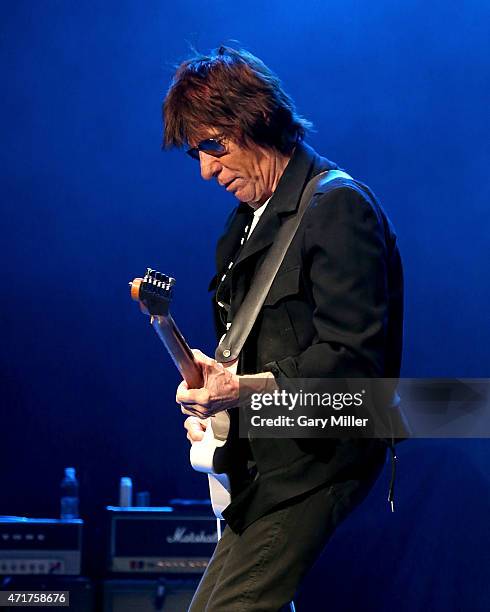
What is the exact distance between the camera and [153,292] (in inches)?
78.4

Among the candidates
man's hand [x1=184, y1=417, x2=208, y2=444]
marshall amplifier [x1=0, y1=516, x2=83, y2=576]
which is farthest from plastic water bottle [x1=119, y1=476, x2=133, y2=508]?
man's hand [x1=184, y1=417, x2=208, y2=444]

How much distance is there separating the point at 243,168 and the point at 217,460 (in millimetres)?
673

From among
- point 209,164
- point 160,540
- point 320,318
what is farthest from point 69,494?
point 320,318

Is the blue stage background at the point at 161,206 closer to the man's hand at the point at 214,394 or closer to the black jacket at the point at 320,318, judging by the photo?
the black jacket at the point at 320,318

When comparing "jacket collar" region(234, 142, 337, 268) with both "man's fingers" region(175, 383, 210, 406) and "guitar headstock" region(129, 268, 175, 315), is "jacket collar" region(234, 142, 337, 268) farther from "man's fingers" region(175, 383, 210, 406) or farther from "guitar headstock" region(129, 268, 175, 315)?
"man's fingers" region(175, 383, 210, 406)

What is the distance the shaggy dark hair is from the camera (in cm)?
208

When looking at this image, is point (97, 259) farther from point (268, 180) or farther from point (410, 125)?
point (268, 180)

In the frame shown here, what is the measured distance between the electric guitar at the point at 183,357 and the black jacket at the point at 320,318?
4 centimetres

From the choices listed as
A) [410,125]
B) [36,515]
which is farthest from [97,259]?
[410,125]

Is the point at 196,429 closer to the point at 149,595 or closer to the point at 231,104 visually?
the point at 231,104

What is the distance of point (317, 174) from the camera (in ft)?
6.77

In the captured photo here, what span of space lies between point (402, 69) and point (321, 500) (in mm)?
3213

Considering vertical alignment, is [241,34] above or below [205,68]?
above

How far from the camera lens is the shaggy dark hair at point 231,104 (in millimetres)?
2078
